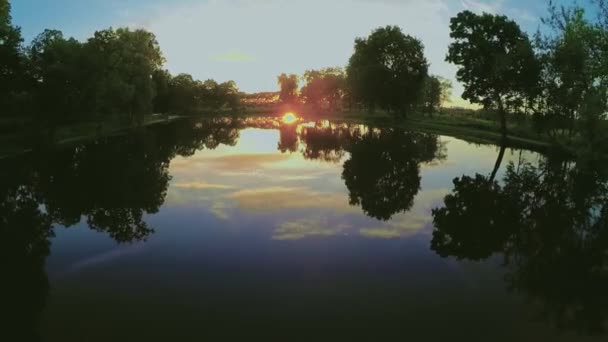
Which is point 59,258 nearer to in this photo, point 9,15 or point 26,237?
point 26,237

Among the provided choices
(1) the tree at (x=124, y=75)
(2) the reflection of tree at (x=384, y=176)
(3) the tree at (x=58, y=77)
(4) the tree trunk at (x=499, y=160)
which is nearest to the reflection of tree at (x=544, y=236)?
(4) the tree trunk at (x=499, y=160)

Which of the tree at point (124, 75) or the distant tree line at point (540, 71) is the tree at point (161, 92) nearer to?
the tree at point (124, 75)

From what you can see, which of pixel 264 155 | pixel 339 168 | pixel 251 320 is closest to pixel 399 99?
pixel 264 155

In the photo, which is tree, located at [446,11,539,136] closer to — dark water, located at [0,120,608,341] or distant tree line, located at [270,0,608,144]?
distant tree line, located at [270,0,608,144]

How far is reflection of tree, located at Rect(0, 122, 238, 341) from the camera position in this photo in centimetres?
1367

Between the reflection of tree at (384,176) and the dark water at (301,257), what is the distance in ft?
0.92

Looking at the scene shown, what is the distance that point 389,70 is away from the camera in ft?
360

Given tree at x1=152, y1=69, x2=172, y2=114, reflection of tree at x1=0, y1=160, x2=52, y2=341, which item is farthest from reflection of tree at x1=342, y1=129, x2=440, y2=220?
tree at x1=152, y1=69, x2=172, y2=114

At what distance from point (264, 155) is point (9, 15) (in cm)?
3730

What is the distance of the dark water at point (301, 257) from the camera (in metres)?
11.4

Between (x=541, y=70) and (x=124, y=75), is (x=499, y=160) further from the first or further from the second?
(x=124, y=75)

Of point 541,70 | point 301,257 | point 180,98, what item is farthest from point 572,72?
point 180,98

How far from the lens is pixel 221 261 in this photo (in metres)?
16.0

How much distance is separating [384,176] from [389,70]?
81.1 metres
